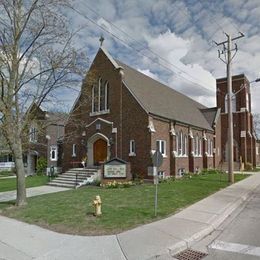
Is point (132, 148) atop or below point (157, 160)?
atop

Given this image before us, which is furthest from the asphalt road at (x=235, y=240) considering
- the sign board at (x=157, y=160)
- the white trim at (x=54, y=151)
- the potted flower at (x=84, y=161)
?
the white trim at (x=54, y=151)

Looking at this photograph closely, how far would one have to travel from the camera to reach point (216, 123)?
3869 centimetres

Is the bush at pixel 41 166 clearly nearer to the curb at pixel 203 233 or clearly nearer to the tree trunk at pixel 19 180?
the tree trunk at pixel 19 180

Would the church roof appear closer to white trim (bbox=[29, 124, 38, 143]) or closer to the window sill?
the window sill

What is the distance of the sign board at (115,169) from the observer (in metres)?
20.3

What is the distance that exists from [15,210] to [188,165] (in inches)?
768

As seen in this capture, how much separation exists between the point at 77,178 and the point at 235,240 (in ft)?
51.0

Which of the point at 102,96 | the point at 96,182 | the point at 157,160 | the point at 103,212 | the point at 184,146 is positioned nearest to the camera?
the point at 157,160

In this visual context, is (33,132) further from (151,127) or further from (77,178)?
(151,127)

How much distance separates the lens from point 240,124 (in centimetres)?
4141

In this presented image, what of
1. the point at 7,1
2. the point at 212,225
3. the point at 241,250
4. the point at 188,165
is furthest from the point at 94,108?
the point at 241,250

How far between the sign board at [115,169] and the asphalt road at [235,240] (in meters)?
10.2

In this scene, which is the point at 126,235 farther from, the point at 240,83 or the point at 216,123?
the point at 240,83

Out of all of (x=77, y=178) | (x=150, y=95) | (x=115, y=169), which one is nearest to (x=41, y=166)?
(x=77, y=178)
